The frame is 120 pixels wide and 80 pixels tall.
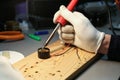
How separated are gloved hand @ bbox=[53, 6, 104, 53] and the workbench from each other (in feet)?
0.26

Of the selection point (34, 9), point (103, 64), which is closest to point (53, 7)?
point (34, 9)

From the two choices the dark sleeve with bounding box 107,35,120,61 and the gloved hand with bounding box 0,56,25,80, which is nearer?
the gloved hand with bounding box 0,56,25,80

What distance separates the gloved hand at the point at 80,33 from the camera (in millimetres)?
973

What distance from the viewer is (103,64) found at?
927 mm

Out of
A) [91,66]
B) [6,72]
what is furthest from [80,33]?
[6,72]

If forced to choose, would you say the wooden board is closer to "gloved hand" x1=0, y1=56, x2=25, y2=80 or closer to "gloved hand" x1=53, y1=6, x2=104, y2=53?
"gloved hand" x1=53, y1=6, x2=104, y2=53

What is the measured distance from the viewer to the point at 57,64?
88 cm

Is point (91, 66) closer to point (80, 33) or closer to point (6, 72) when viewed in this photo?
point (80, 33)

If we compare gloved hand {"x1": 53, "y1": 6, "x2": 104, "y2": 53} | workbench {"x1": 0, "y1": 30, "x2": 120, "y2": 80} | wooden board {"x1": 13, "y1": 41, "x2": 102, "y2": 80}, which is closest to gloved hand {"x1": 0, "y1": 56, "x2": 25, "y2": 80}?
wooden board {"x1": 13, "y1": 41, "x2": 102, "y2": 80}

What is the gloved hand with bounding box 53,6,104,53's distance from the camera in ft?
3.19

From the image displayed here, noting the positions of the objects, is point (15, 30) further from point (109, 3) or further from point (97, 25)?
point (109, 3)

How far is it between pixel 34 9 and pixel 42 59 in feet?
1.47

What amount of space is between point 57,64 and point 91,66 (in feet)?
0.44

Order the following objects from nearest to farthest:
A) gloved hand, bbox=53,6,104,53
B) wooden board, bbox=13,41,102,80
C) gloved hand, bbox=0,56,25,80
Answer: gloved hand, bbox=0,56,25,80 < wooden board, bbox=13,41,102,80 < gloved hand, bbox=53,6,104,53
